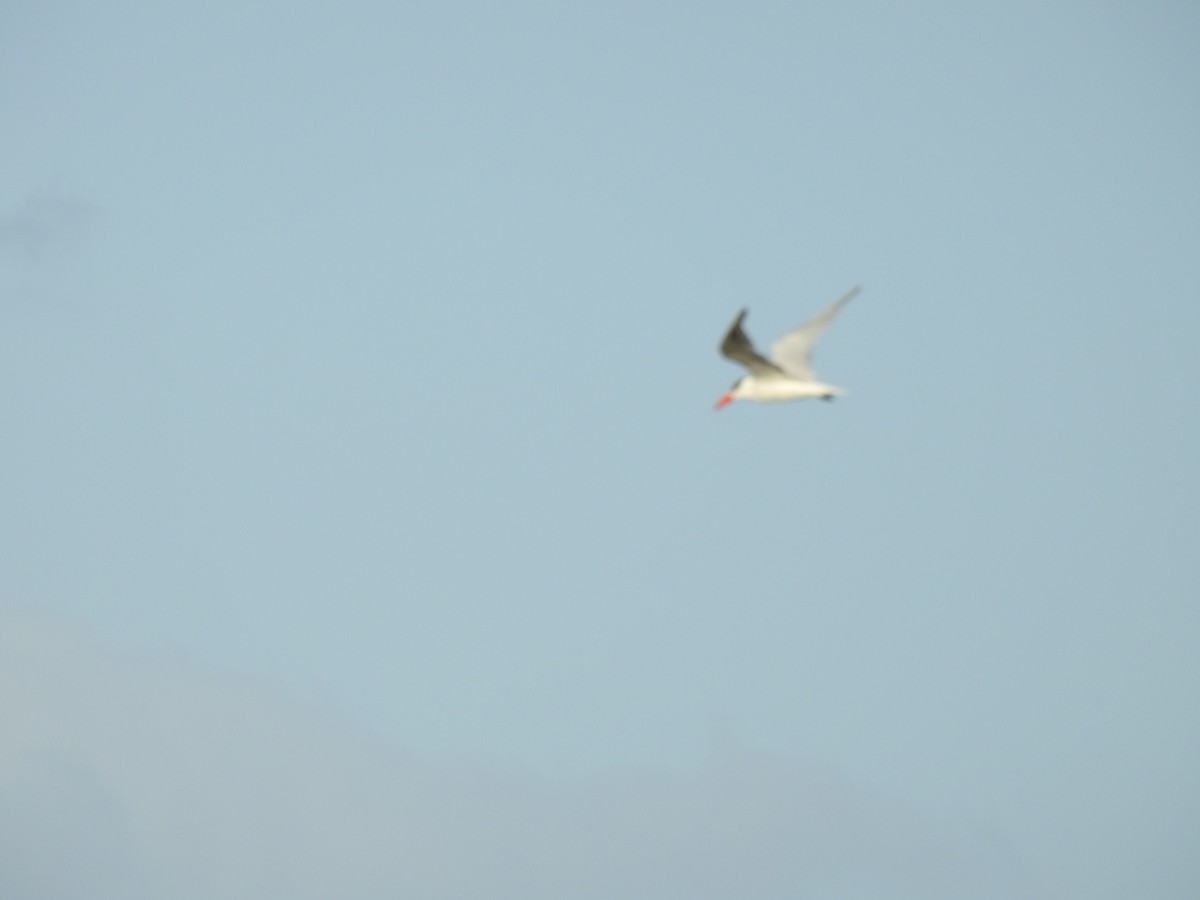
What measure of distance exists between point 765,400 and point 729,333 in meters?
5.63

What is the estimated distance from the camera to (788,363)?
5588 centimetres

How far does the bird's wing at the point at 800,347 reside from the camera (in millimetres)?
55062

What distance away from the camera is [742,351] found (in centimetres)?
5434

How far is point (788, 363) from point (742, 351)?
2.04 m

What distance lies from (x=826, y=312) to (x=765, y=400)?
4.21 meters

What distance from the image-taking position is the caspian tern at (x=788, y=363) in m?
54.5

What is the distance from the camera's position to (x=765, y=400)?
58000 millimetres

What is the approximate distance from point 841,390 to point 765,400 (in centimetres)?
378

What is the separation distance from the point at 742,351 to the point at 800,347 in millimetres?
2087

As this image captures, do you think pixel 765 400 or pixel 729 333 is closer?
pixel 729 333

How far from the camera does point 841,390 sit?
5462 cm

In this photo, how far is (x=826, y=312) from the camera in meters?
54.7

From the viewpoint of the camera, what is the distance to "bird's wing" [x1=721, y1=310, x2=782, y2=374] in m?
52.5

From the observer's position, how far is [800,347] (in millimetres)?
55656
